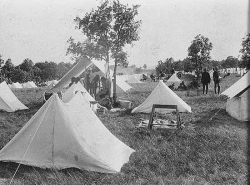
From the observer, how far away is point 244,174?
4.11m

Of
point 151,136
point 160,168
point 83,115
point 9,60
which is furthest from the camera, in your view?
point 9,60

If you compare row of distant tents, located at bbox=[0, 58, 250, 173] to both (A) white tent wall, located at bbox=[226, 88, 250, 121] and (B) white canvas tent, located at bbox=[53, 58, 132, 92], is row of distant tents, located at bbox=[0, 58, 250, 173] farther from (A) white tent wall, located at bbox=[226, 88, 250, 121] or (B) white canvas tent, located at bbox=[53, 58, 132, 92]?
(B) white canvas tent, located at bbox=[53, 58, 132, 92]

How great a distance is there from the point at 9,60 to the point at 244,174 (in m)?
46.3

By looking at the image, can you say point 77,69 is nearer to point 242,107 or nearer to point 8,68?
point 242,107

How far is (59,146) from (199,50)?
21434mm

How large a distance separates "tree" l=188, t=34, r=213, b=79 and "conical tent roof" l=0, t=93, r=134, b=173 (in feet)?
66.6

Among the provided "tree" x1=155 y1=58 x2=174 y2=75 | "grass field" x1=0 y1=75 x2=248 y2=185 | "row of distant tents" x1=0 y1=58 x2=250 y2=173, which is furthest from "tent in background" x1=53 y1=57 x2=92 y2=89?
"tree" x1=155 y1=58 x2=174 y2=75

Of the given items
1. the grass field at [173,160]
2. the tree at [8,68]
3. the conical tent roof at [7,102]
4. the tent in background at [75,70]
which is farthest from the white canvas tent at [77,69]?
the tree at [8,68]

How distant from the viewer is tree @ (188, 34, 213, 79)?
2362 centimetres

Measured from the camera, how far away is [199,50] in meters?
23.7

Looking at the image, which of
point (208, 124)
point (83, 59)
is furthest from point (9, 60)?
point (208, 124)

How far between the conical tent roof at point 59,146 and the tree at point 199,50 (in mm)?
20294

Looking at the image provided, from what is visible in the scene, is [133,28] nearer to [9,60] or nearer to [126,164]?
[126,164]

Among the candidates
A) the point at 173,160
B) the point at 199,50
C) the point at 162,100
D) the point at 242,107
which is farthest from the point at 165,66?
the point at 173,160
